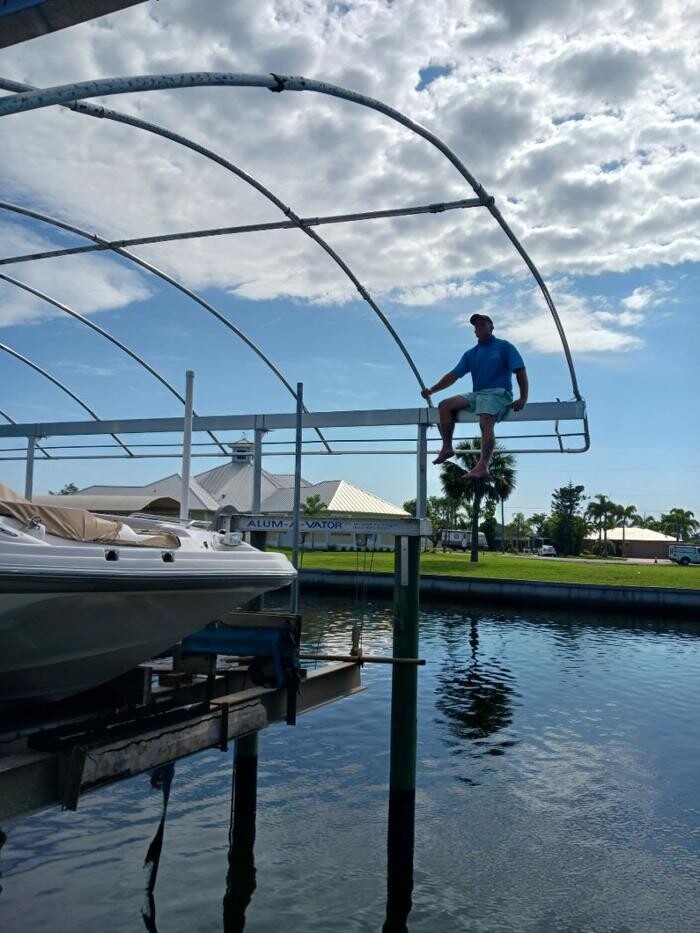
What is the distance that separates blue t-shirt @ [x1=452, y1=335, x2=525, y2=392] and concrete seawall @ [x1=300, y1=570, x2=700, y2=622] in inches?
967

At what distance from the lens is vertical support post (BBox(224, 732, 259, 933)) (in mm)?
8781

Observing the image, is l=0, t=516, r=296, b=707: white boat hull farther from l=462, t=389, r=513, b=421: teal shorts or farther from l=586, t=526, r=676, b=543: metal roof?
l=586, t=526, r=676, b=543: metal roof

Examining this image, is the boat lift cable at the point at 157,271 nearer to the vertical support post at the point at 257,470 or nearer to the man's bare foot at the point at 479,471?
the vertical support post at the point at 257,470

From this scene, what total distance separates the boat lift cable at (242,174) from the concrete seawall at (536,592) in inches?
719

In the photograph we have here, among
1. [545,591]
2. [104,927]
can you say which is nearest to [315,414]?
[104,927]

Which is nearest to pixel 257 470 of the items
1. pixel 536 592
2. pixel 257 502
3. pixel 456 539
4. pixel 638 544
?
pixel 257 502

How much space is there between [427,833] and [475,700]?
27.1ft

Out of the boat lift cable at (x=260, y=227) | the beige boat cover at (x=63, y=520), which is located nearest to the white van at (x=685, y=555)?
the boat lift cable at (x=260, y=227)

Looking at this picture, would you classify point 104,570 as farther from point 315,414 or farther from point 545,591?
point 545,591

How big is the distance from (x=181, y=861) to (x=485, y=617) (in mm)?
25713

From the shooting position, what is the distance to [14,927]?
7.70 meters

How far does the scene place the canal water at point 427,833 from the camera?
846 centimetres

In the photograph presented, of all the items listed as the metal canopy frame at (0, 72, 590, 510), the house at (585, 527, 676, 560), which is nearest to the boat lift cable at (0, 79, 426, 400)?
the metal canopy frame at (0, 72, 590, 510)

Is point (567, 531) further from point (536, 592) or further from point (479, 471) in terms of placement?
point (479, 471)
